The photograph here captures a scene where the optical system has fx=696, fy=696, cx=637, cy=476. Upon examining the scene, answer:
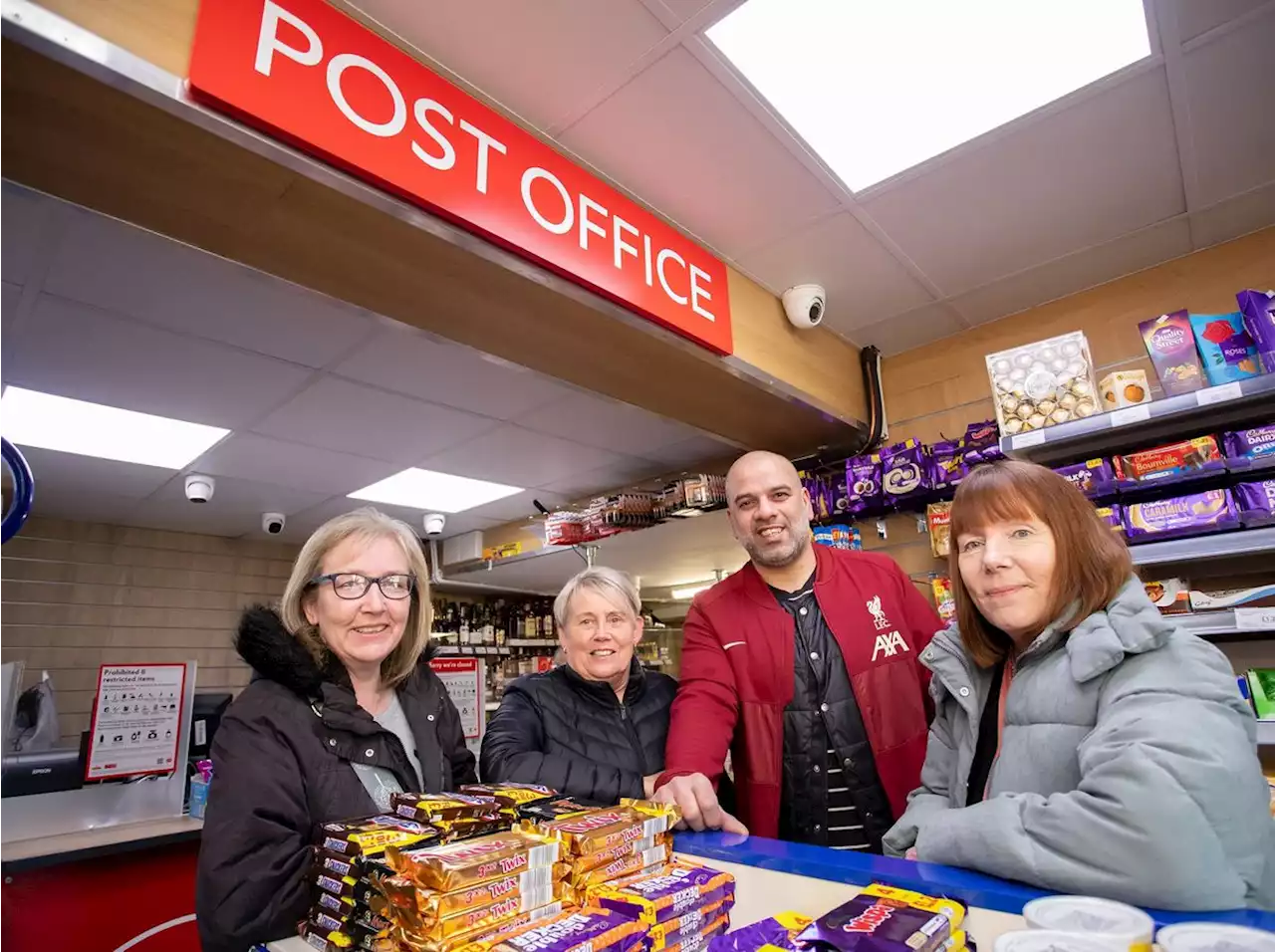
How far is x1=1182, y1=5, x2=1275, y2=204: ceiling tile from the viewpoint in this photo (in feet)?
6.84

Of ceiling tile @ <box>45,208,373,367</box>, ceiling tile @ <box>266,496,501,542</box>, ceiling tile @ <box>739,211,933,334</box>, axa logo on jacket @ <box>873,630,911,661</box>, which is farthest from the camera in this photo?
ceiling tile @ <box>266,496,501,542</box>

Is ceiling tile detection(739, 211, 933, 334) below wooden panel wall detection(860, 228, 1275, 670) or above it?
above

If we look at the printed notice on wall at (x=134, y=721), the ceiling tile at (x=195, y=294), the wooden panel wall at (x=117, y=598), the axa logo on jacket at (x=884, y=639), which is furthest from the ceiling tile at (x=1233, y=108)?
the wooden panel wall at (x=117, y=598)

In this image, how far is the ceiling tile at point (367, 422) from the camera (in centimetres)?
383

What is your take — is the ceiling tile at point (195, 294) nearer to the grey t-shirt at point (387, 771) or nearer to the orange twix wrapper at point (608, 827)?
the grey t-shirt at point (387, 771)

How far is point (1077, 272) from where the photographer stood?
322 cm

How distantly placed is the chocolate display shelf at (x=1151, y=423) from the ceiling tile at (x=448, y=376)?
2.04 m

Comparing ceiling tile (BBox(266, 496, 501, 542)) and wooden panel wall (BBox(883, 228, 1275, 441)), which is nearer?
wooden panel wall (BBox(883, 228, 1275, 441))

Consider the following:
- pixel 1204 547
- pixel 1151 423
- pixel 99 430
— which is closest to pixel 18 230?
pixel 99 430

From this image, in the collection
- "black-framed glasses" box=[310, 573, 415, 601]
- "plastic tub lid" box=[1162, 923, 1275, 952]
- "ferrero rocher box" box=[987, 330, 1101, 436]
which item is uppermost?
"ferrero rocher box" box=[987, 330, 1101, 436]

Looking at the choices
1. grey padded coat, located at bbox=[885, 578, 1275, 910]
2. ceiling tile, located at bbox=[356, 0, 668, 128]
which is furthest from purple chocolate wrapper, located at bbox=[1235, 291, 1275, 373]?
ceiling tile, located at bbox=[356, 0, 668, 128]

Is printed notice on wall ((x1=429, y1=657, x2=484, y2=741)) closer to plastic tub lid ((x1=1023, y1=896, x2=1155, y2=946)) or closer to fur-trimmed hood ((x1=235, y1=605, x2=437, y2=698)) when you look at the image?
fur-trimmed hood ((x1=235, y1=605, x2=437, y2=698))

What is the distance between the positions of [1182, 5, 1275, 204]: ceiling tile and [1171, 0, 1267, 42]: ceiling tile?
7 centimetres

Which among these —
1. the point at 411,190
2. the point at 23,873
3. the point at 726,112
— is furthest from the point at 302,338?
the point at 23,873
